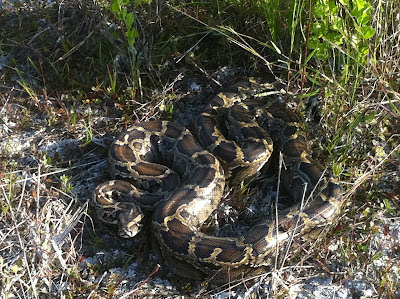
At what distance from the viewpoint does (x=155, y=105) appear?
332 inches

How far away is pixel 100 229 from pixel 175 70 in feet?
11.4

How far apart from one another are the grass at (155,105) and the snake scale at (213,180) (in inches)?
11.7

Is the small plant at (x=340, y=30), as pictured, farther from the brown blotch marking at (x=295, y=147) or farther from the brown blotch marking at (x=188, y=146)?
the brown blotch marking at (x=188, y=146)

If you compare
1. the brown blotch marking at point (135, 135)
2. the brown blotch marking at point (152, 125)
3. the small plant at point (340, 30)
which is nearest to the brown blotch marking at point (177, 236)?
the brown blotch marking at point (135, 135)

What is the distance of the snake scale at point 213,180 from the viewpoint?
240 inches

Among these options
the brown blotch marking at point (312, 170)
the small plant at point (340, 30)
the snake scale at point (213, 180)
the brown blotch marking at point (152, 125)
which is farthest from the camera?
the brown blotch marking at point (152, 125)

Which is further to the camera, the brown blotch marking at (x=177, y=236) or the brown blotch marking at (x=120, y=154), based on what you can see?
the brown blotch marking at (x=120, y=154)

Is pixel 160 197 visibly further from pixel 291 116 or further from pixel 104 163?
pixel 291 116

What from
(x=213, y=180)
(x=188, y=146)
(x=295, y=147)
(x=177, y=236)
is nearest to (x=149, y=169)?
(x=188, y=146)

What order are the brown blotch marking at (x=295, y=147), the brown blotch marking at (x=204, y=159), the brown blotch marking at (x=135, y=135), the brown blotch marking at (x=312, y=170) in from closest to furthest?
1. the brown blotch marking at (x=312, y=170)
2. the brown blotch marking at (x=204, y=159)
3. the brown blotch marking at (x=295, y=147)
4. the brown blotch marking at (x=135, y=135)

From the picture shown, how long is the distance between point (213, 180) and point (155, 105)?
210cm

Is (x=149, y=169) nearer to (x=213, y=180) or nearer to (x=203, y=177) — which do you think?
(x=203, y=177)

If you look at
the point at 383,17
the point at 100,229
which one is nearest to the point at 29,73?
the point at 100,229

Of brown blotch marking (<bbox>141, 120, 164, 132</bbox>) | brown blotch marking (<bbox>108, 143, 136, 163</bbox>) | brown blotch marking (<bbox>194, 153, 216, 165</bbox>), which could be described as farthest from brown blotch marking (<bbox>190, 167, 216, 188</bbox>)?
brown blotch marking (<bbox>141, 120, 164, 132</bbox>)
